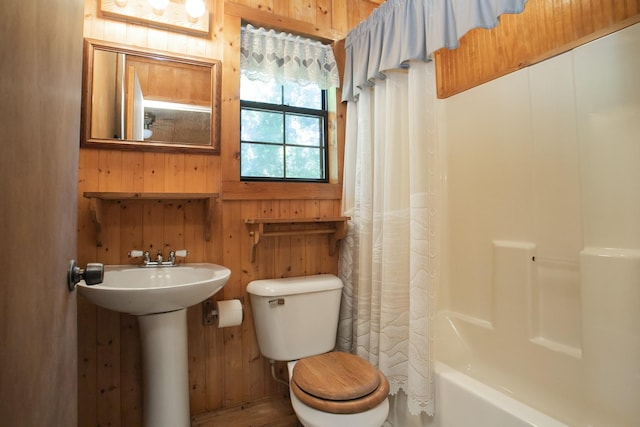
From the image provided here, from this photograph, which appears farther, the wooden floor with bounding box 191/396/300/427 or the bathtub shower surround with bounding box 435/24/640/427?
the wooden floor with bounding box 191/396/300/427

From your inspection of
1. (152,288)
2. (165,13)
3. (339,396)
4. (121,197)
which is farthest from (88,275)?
(165,13)

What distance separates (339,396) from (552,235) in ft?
3.84

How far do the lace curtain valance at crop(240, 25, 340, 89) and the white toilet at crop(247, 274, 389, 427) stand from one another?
45.0 inches

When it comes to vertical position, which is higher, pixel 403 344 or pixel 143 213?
pixel 143 213

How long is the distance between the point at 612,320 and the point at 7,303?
5.55 feet

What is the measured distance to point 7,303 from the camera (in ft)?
1.27

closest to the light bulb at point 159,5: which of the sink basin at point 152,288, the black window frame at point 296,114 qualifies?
the black window frame at point 296,114

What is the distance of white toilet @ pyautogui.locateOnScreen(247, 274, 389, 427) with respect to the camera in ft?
3.65

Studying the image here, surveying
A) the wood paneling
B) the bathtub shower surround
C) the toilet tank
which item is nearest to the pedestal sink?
the toilet tank

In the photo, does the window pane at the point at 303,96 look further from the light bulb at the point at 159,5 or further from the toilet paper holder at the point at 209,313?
the toilet paper holder at the point at 209,313

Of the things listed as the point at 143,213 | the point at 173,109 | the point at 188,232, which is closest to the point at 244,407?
the point at 188,232

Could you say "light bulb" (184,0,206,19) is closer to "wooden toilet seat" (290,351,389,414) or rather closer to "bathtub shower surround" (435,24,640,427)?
"bathtub shower surround" (435,24,640,427)

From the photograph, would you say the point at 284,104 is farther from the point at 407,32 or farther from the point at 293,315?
the point at 293,315

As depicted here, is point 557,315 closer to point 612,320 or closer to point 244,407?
point 612,320
